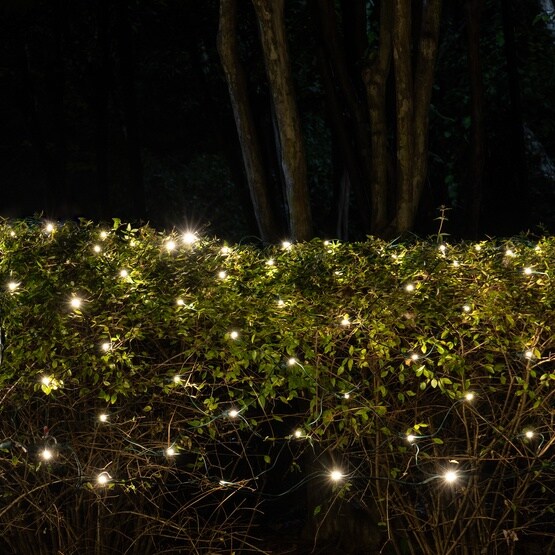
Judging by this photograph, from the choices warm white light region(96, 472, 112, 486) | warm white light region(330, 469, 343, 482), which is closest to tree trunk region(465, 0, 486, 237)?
warm white light region(330, 469, 343, 482)

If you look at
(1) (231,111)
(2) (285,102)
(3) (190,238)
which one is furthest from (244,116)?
(1) (231,111)

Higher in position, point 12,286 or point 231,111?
point 231,111

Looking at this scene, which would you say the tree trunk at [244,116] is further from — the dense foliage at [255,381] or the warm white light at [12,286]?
the warm white light at [12,286]

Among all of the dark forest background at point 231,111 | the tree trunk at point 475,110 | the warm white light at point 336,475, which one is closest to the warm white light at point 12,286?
the warm white light at point 336,475

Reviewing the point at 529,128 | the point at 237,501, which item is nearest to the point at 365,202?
the point at 237,501

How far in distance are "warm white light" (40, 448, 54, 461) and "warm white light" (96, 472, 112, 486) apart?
0.83 feet

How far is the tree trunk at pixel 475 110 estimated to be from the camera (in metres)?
10.2

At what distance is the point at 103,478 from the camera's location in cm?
452

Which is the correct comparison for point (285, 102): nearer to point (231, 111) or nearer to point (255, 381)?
point (255, 381)

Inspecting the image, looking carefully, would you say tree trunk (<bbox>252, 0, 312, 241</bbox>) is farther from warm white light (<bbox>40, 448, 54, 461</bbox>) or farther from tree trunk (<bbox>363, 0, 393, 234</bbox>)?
warm white light (<bbox>40, 448, 54, 461</bbox>)

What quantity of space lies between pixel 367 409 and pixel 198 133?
61.2 feet

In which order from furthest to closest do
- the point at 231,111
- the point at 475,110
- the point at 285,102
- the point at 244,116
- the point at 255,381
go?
the point at 231,111, the point at 475,110, the point at 244,116, the point at 285,102, the point at 255,381

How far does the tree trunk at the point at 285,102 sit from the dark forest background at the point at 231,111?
700 mm

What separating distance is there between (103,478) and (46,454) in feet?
0.97
